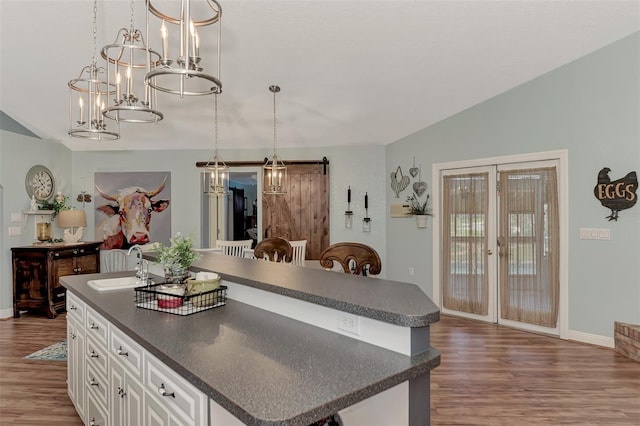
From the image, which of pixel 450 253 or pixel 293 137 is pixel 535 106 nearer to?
pixel 450 253

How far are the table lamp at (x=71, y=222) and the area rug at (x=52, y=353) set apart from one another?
7.19ft

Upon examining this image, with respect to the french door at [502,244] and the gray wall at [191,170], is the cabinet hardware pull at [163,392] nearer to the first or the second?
the french door at [502,244]

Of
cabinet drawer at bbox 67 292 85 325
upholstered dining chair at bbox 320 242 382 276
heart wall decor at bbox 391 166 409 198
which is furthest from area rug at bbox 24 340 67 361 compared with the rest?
heart wall decor at bbox 391 166 409 198

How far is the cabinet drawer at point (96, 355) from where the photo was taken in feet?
6.86

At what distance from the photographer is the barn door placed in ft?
20.7

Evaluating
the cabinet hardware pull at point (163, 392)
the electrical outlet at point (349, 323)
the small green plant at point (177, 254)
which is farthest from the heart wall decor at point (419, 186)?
the cabinet hardware pull at point (163, 392)

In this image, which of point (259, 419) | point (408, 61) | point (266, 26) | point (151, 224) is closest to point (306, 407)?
point (259, 419)

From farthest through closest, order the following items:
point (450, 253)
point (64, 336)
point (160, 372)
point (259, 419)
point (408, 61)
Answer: point (450, 253), point (64, 336), point (408, 61), point (160, 372), point (259, 419)

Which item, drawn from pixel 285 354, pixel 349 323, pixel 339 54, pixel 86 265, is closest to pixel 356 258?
pixel 349 323

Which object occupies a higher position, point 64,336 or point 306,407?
point 306,407

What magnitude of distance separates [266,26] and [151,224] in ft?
14.2

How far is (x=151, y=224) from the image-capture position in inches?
257

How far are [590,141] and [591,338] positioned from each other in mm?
2128

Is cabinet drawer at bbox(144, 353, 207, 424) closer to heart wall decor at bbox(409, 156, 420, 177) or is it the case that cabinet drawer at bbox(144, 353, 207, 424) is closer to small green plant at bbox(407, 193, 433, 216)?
small green plant at bbox(407, 193, 433, 216)
